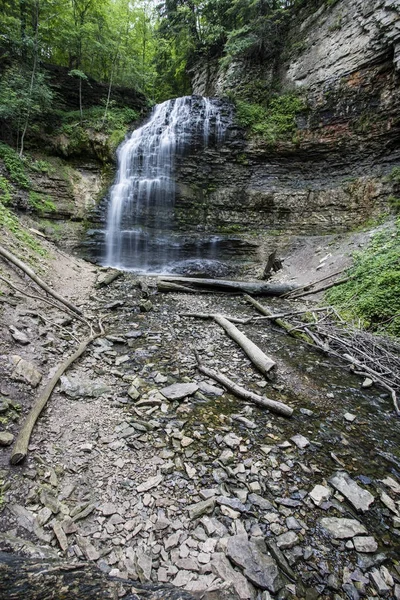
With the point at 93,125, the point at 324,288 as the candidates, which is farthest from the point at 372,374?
the point at 93,125

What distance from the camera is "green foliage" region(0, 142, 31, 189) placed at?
11284 millimetres

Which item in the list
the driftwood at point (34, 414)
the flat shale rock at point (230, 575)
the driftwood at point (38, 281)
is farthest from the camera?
the driftwood at point (38, 281)

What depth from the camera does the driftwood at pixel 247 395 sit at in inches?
122

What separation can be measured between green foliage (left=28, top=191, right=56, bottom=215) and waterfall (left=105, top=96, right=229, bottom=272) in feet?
8.19

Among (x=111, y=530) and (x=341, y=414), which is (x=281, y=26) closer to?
(x=341, y=414)

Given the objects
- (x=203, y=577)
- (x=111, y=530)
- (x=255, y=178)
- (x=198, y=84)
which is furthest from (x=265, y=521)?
(x=198, y=84)

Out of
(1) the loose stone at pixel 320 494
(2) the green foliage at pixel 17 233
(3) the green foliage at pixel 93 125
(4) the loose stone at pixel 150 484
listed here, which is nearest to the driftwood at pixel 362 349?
(1) the loose stone at pixel 320 494

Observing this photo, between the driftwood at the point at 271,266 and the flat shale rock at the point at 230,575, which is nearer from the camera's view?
the flat shale rock at the point at 230,575

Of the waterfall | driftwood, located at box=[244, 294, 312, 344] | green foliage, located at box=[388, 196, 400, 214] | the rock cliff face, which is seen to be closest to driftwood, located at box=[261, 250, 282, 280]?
the rock cliff face

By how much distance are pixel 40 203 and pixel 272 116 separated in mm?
12315

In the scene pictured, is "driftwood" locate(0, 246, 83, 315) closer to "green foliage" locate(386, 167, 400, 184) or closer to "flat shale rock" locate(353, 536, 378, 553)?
"flat shale rock" locate(353, 536, 378, 553)

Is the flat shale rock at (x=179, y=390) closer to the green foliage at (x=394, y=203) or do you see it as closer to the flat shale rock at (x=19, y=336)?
the flat shale rock at (x=19, y=336)

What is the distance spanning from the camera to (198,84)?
20094 mm

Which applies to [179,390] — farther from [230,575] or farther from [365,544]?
[365,544]
